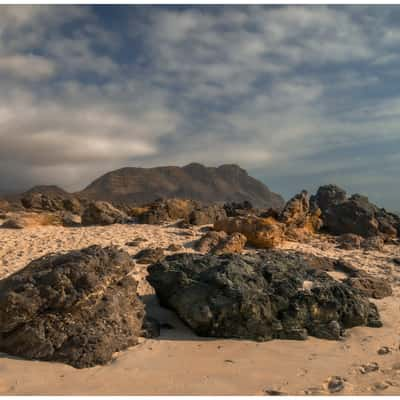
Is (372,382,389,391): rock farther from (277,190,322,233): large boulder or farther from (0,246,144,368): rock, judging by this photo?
(277,190,322,233): large boulder

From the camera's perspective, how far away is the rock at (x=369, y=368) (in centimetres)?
546

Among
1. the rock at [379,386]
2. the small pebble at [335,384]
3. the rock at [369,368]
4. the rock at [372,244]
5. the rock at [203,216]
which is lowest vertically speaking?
the rock at [369,368]

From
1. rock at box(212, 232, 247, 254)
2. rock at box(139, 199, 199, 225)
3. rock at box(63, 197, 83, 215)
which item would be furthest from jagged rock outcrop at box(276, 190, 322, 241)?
rock at box(63, 197, 83, 215)

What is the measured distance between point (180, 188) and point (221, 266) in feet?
621

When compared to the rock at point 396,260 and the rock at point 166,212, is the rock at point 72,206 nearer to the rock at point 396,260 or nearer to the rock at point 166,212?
the rock at point 166,212

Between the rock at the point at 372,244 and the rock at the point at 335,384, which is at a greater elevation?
the rock at the point at 372,244

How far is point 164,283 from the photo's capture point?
26.2 feet

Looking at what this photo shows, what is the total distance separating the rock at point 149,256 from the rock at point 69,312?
14.4ft

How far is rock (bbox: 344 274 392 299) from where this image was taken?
407 inches

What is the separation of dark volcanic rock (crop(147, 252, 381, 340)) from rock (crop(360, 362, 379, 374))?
1.31 metres

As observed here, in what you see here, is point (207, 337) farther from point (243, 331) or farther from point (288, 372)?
point (288, 372)

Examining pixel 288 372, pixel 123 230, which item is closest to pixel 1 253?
pixel 123 230

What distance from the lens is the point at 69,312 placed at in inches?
244

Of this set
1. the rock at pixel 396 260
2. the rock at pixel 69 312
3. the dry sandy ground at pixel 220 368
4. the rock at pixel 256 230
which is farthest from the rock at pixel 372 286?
the rock at pixel 69 312
